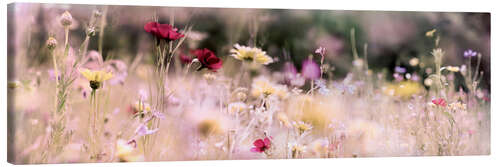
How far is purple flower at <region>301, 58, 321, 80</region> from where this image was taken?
4.84m

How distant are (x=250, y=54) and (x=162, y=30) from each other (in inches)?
24.6

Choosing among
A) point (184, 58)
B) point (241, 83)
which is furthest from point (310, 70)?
point (184, 58)

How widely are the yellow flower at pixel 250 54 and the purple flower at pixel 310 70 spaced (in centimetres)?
Answer: 24

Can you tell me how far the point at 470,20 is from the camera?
5.21m

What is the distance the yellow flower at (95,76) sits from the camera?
14.2 ft

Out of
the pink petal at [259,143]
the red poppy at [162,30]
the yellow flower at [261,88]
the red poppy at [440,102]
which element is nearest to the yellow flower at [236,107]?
the yellow flower at [261,88]

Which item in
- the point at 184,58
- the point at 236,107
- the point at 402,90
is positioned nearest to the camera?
the point at 184,58

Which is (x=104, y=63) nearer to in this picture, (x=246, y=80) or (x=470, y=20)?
(x=246, y=80)

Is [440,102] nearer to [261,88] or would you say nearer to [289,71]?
[289,71]

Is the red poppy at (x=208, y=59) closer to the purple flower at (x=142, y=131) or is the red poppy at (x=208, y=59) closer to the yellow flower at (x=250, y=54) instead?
the yellow flower at (x=250, y=54)

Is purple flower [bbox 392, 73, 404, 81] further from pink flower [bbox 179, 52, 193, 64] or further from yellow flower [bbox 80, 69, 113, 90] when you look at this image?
yellow flower [bbox 80, 69, 113, 90]

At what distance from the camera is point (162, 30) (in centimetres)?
452

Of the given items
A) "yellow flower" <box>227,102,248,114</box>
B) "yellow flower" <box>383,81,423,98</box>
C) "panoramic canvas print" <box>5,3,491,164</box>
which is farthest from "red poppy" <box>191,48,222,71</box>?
"yellow flower" <box>383,81,423,98</box>

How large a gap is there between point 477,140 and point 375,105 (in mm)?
829
